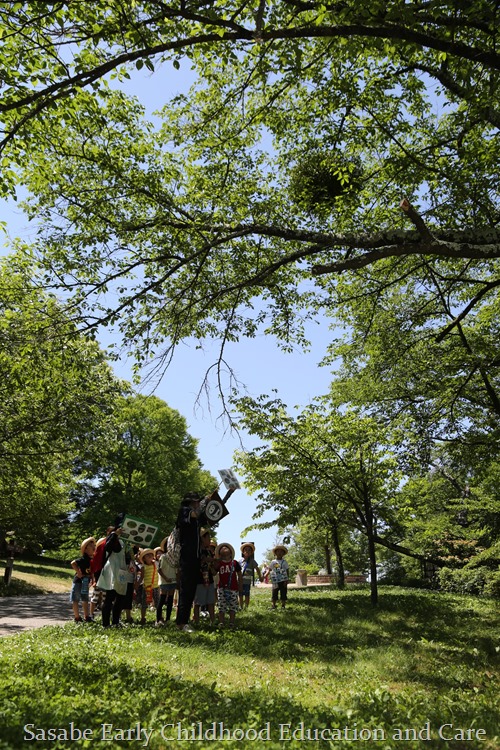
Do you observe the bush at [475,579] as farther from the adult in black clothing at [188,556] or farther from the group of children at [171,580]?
the adult in black clothing at [188,556]

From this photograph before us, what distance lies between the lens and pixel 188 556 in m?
9.66

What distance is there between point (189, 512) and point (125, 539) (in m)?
3.53

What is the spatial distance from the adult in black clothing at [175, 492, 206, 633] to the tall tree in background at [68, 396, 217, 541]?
2472 cm

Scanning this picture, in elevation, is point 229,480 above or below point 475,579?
above

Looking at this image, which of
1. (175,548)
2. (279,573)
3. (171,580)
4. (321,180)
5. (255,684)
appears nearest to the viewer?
→ (255,684)

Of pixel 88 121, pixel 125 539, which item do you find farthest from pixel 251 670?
pixel 88 121

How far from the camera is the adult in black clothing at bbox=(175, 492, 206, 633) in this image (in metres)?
9.48

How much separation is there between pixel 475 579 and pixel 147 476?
79.7 ft

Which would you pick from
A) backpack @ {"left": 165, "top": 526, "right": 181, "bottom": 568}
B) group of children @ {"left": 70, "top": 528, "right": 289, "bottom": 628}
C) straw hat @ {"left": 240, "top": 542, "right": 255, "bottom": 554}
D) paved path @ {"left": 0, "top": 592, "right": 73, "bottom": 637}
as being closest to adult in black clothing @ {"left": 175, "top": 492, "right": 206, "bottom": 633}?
backpack @ {"left": 165, "top": 526, "right": 181, "bottom": 568}

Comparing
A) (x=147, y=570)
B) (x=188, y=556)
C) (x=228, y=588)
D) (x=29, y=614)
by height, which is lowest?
(x=29, y=614)

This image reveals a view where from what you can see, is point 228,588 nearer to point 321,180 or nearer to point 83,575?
point 83,575

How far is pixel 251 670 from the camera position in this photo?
6.82 metres

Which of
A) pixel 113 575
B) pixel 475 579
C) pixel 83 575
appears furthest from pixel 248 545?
pixel 475 579

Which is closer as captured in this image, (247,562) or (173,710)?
(173,710)
